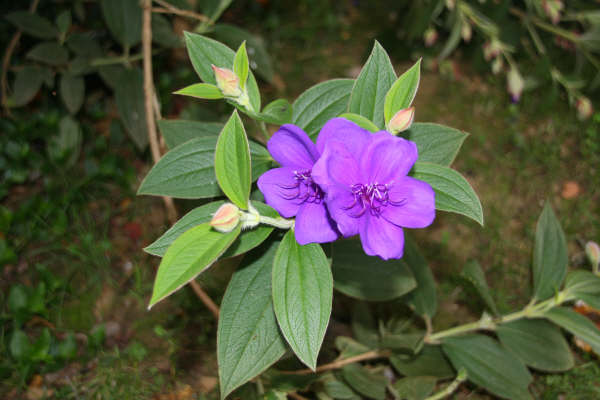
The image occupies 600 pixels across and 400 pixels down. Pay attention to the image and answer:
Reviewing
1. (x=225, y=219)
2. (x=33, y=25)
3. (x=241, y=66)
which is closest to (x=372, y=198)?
(x=225, y=219)

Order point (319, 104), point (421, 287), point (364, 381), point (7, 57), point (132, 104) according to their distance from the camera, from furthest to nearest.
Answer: point (7, 57)
point (132, 104)
point (421, 287)
point (364, 381)
point (319, 104)

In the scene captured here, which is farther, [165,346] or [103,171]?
[103,171]

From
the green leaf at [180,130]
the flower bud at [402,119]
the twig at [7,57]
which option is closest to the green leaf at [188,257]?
Answer: the flower bud at [402,119]

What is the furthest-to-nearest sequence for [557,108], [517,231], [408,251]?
[557,108] → [517,231] → [408,251]

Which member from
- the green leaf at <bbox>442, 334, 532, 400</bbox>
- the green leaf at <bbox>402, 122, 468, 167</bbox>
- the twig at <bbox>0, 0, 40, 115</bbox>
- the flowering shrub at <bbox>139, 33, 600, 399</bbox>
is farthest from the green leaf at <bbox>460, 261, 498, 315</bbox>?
the twig at <bbox>0, 0, 40, 115</bbox>

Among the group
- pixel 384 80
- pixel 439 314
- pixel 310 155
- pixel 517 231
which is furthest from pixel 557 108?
pixel 310 155

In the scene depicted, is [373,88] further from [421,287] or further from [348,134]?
[421,287]

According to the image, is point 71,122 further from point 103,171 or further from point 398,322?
point 398,322

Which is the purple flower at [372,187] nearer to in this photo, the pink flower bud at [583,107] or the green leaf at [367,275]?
the green leaf at [367,275]
